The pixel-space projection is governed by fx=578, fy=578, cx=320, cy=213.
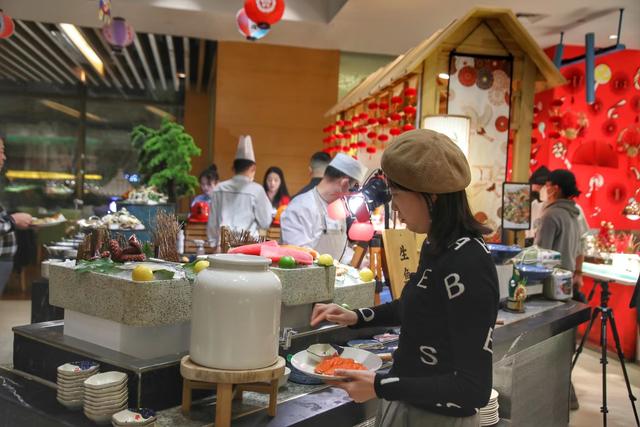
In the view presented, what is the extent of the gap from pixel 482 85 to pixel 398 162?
164 inches

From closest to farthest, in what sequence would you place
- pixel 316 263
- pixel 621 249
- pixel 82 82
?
pixel 316 263
pixel 621 249
pixel 82 82

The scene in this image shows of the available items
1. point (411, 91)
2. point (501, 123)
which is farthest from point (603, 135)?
point (411, 91)

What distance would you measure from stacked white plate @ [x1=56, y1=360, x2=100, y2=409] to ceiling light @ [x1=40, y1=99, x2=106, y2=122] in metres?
11.4

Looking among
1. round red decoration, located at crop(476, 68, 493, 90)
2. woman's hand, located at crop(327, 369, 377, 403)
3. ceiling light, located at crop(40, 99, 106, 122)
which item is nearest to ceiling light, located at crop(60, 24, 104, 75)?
ceiling light, located at crop(40, 99, 106, 122)

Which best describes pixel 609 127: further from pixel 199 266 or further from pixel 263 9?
pixel 199 266

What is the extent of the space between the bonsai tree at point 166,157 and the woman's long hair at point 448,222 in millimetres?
5334

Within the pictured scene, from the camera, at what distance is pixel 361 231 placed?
123 inches

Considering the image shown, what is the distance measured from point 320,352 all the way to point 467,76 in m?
3.89

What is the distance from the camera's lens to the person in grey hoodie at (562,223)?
15.8 feet

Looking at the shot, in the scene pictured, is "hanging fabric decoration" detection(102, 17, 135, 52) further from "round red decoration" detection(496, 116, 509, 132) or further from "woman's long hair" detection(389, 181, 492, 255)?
"woman's long hair" detection(389, 181, 492, 255)

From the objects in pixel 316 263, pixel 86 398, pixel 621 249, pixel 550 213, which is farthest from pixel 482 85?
pixel 86 398

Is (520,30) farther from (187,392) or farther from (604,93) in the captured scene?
(187,392)

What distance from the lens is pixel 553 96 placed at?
27.4ft

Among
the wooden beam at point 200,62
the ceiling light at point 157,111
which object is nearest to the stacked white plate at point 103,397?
the wooden beam at point 200,62
